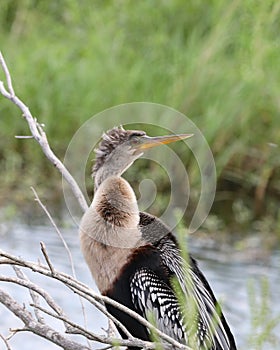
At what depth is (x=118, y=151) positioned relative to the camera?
13.0 feet

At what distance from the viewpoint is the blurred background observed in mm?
7277

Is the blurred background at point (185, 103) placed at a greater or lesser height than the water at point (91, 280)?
greater

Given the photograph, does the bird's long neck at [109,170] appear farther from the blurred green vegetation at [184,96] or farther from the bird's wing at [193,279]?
the blurred green vegetation at [184,96]

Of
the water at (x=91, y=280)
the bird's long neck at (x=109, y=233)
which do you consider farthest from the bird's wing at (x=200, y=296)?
the water at (x=91, y=280)

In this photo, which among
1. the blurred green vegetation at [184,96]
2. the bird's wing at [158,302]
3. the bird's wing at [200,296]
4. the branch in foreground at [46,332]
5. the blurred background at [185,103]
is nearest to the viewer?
the branch in foreground at [46,332]

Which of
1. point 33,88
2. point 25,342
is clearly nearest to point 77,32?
point 33,88

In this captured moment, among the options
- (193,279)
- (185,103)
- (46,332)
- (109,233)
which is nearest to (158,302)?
(193,279)

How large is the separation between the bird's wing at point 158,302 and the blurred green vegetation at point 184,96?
340cm

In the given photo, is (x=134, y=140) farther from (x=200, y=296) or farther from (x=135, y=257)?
(x=200, y=296)

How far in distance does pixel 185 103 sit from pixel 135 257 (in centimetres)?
385

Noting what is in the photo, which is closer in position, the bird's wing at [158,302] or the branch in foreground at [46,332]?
the branch in foreground at [46,332]

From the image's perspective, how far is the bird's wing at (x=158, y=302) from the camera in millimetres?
3883

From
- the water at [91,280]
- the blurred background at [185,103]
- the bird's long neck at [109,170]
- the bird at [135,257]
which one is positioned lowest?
the water at [91,280]

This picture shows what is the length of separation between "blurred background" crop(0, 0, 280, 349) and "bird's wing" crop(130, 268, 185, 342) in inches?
121
